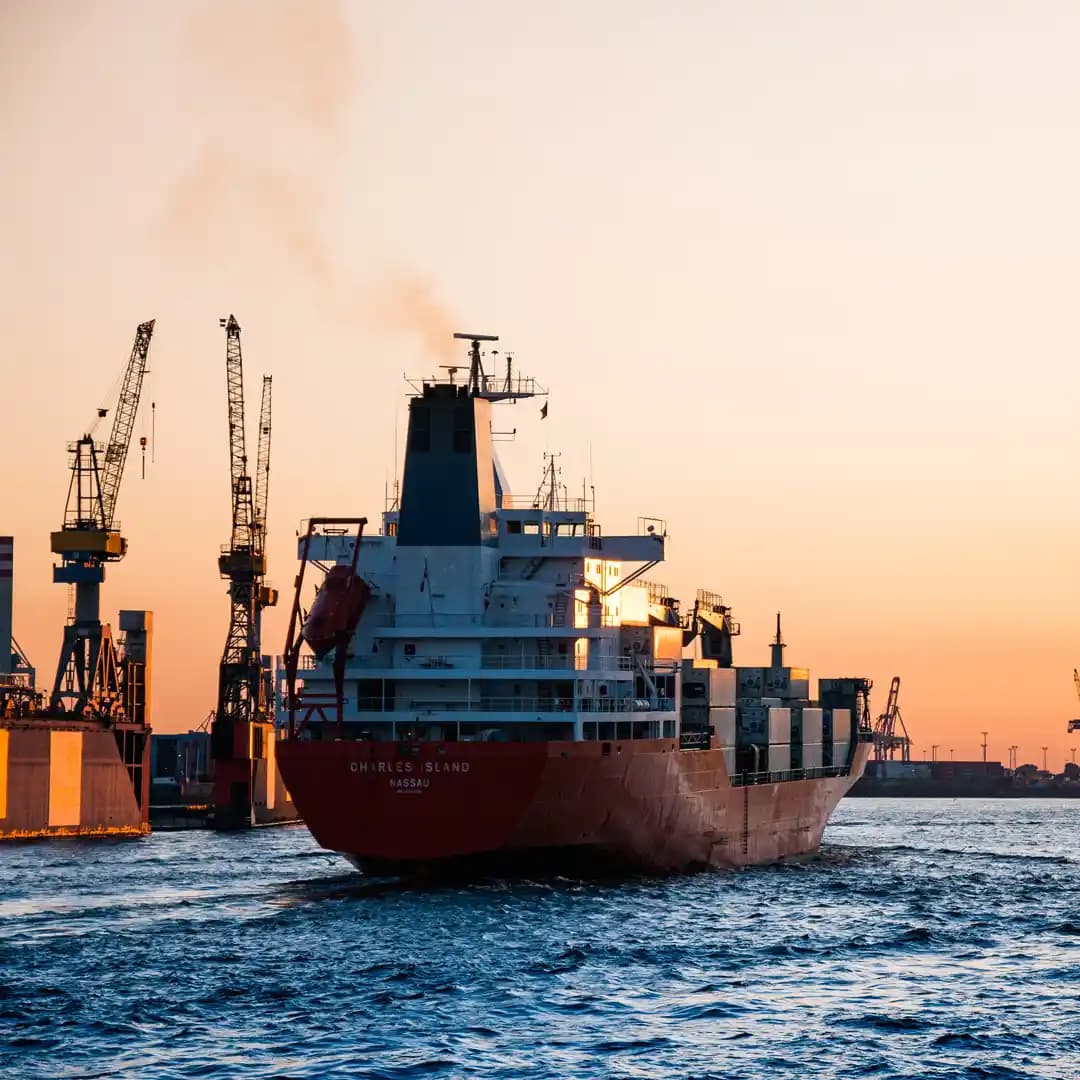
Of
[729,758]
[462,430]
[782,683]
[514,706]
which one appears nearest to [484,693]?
[514,706]

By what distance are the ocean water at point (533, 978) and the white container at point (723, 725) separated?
943cm

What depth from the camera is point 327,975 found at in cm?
4541

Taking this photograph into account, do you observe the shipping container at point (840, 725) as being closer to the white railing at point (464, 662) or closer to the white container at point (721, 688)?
the white container at point (721, 688)

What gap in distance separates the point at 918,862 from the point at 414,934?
42.0 m

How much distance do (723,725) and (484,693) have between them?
1805 centimetres

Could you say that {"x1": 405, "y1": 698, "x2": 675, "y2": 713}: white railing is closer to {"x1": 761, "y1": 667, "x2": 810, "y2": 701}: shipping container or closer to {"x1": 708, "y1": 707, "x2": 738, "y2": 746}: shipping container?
{"x1": 708, "y1": 707, "x2": 738, "y2": 746}: shipping container

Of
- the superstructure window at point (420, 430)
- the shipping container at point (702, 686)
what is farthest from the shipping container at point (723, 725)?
the superstructure window at point (420, 430)

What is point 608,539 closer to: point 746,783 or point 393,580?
point 393,580

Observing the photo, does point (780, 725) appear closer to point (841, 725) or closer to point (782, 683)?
point (782, 683)

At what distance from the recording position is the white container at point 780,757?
86.9 m

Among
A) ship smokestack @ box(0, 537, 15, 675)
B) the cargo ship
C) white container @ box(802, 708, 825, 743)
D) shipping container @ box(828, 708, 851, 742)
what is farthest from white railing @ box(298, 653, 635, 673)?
ship smokestack @ box(0, 537, 15, 675)

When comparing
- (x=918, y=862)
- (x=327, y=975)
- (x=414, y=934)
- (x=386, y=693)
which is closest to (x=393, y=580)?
(x=386, y=693)

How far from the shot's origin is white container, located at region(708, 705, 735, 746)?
80.2 meters

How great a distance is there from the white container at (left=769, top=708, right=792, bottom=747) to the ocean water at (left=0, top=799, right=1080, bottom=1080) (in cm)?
1533
